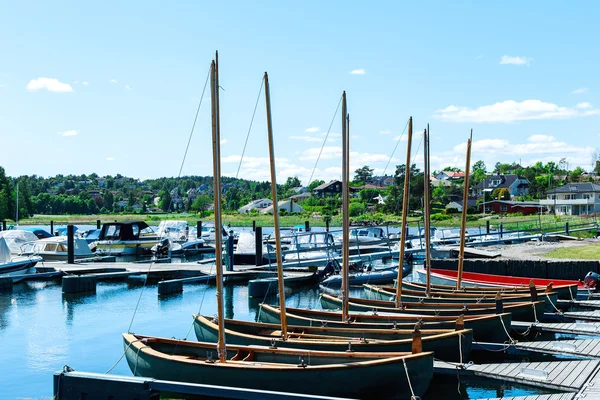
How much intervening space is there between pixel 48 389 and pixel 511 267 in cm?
2324

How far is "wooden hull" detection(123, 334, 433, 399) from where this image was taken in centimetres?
1266

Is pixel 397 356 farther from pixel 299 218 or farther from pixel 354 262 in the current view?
pixel 299 218

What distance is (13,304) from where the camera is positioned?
29938 millimetres

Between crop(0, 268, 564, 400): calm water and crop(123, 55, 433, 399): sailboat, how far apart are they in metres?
2.49

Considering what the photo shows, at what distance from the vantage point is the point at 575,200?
100 m

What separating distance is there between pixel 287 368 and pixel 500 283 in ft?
53.8

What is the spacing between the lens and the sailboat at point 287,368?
1266 cm

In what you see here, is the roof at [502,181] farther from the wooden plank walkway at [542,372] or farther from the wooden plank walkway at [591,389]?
the wooden plank walkway at [591,389]

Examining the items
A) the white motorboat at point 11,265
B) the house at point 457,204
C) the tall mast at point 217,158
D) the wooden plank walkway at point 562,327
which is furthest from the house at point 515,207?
the tall mast at point 217,158

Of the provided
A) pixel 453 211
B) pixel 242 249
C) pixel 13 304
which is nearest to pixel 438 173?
pixel 453 211

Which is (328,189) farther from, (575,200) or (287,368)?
(287,368)

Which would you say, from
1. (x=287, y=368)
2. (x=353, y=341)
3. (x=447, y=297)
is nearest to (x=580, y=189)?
(x=447, y=297)

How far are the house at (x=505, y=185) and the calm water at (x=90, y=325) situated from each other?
382 ft

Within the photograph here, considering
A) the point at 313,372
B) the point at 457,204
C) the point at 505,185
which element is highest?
the point at 505,185
